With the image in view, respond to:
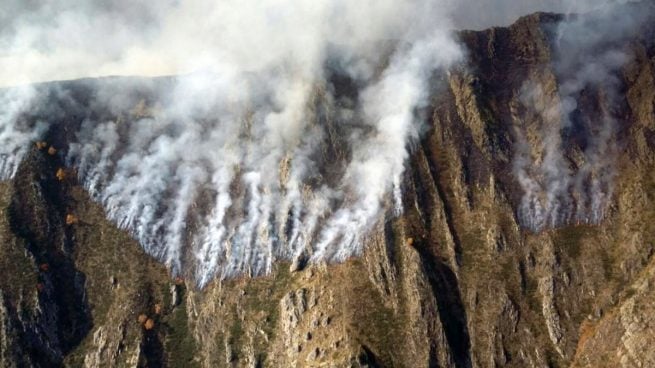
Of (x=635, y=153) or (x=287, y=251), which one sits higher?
(x=635, y=153)

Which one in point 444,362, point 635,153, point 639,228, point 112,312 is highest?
point 635,153

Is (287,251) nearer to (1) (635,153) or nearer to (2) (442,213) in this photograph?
(2) (442,213)

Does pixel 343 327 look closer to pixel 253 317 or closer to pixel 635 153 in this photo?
pixel 253 317

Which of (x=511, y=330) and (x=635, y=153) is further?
(x=635, y=153)

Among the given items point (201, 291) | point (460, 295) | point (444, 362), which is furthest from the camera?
point (201, 291)

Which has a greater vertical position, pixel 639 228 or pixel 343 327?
pixel 639 228

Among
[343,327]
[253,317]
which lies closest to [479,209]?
[343,327]

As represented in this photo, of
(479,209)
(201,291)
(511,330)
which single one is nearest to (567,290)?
(511,330)

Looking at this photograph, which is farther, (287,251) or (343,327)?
(287,251)

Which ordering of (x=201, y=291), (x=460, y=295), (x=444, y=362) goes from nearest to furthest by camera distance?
(x=444, y=362) → (x=460, y=295) → (x=201, y=291)
